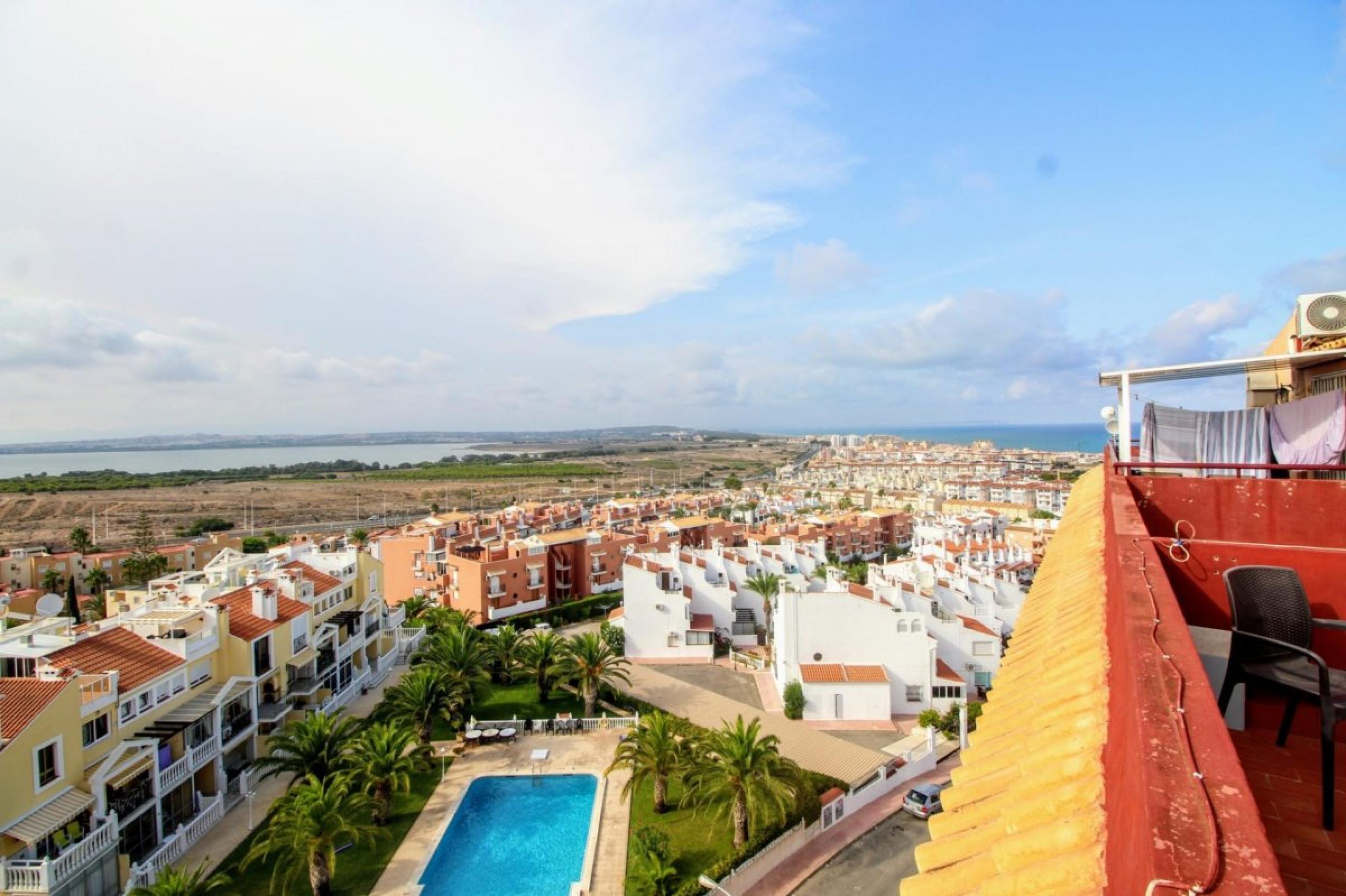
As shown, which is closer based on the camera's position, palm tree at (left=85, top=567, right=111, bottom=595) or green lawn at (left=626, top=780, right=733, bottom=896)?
green lawn at (left=626, top=780, right=733, bottom=896)

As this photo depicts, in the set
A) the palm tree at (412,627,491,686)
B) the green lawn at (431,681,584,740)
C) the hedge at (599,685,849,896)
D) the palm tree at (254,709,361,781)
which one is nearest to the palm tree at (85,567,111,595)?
the palm tree at (412,627,491,686)

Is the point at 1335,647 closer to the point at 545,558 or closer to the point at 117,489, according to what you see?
the point at 545,558

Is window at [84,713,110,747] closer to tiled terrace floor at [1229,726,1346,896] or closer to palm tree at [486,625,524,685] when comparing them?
palm tree at [486,625,524,685]

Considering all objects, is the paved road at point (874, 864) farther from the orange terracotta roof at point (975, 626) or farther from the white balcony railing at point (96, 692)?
the white balcony railing at point (96, 692)

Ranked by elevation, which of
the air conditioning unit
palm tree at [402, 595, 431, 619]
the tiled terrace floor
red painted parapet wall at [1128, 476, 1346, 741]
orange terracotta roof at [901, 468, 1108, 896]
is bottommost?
palm tree at [402, 595, 431, 619]

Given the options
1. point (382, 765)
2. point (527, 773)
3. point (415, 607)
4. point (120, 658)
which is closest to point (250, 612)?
point (120, 658)

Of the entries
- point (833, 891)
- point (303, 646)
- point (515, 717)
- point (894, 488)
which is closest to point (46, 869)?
point (303, 646)

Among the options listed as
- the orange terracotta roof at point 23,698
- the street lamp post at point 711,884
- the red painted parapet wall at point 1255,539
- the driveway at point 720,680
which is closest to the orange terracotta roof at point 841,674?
the driveway at point 720,680

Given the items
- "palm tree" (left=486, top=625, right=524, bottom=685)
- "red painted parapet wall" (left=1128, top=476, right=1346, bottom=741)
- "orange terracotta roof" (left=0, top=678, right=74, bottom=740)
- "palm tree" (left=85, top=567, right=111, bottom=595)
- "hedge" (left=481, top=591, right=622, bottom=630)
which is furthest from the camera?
"palm tree" (left=85, top=567, right=111, bottom=595)
